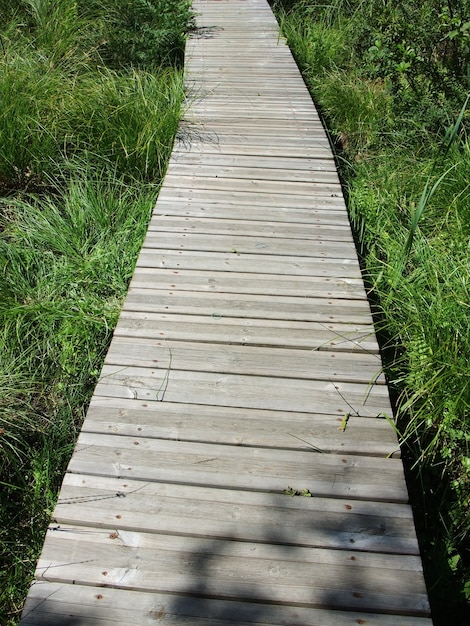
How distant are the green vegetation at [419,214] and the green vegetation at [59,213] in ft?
4.81

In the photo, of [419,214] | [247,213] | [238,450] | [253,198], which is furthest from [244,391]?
[253,198]

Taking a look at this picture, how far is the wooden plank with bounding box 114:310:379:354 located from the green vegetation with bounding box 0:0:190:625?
378 millimetres

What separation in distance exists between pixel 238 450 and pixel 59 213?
224 cm

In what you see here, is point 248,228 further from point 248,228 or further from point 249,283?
point 249,283

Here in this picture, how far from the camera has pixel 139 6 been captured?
19.1ft

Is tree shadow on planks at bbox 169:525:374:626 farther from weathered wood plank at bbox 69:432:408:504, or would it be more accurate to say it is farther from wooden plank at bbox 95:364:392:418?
wooden plank at bbox 95:364:392:418

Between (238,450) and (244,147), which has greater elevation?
(244,147)

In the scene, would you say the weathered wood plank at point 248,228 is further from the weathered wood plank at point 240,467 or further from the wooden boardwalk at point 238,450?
the weathered wood plank at point 240,467

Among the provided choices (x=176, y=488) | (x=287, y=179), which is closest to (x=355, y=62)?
(x=287, y=179)

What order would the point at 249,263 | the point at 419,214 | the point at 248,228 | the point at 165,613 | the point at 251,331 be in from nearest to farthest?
the point at 165,613
the point at 419,214
the point at 251,331
the point at 249,263
the point at 248,228

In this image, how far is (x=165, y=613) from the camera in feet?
5.24

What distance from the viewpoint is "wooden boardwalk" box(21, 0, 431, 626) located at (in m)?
1.65

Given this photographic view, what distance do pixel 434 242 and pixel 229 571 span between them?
2323mm

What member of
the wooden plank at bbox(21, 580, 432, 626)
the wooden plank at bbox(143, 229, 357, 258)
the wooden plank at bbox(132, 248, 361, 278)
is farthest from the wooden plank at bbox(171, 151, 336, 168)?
the wooden plank at bbox(21, 580, 432, 626)
